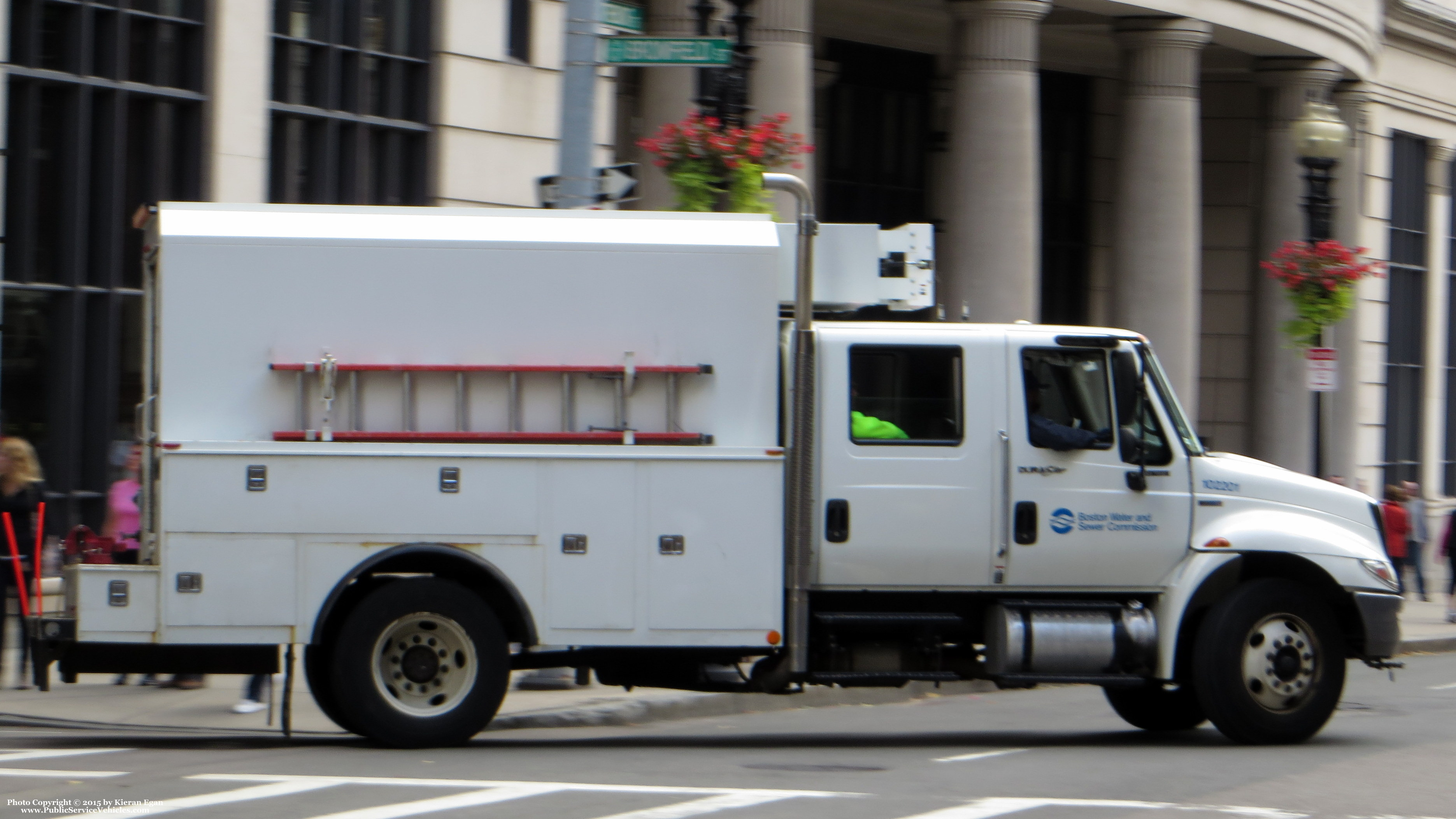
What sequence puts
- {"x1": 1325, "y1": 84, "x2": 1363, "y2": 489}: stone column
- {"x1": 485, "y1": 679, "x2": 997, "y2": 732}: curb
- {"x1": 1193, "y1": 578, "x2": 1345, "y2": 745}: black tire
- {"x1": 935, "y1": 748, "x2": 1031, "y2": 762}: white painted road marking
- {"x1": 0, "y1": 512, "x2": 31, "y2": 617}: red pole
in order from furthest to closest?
1. {"x1": 1325, "y1": 84, "x2": 1363, "y2": 489}: stone column
2. {"x1": 485, "y1": 679, "x2": 997, "y2": 732}: curb
3. {"x1": 1193, "y1": 578, "x2": 1345, "y2": 745}: black tire
4. {"x1": 0, "y1": 512, "x2": 31, "y2": 617}: red pole
5. {"x1": 935, "y1": 748, "x2": 1031, "y2": 762}: white painted road marking

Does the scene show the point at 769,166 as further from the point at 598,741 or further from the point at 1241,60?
the point at 1241,60

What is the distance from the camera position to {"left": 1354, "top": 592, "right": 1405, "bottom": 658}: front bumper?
9.96 meters

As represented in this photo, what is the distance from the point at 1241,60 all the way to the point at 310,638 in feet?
82.7

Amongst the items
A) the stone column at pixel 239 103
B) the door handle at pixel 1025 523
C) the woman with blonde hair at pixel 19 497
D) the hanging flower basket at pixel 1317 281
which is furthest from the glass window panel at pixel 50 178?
the hanging flower basket at pixel 1317 281

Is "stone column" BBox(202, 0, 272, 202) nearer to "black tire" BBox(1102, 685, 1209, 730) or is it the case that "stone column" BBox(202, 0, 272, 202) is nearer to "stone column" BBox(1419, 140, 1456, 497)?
"black tire" BBox(1102, 685, 1209, 730)

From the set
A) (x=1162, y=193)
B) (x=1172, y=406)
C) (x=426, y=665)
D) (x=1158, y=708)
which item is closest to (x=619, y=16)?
(x=1172, y=406)

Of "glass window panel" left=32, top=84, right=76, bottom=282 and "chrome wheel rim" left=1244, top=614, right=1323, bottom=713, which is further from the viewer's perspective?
"glass window panel" left=32, top=84, right=76, bottom=282

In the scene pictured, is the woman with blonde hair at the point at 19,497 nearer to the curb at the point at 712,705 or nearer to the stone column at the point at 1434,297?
the curb at the point at 712,705

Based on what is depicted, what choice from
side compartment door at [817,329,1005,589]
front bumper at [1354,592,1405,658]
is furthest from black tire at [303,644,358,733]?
front bumper at [1354,592,1405,658]

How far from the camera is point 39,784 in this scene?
7953 millimetres

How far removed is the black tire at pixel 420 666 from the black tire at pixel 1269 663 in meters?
3.90

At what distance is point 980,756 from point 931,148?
69.3 feet

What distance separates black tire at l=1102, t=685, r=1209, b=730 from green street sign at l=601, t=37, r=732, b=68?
185 inches

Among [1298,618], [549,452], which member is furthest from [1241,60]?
[549,452]
